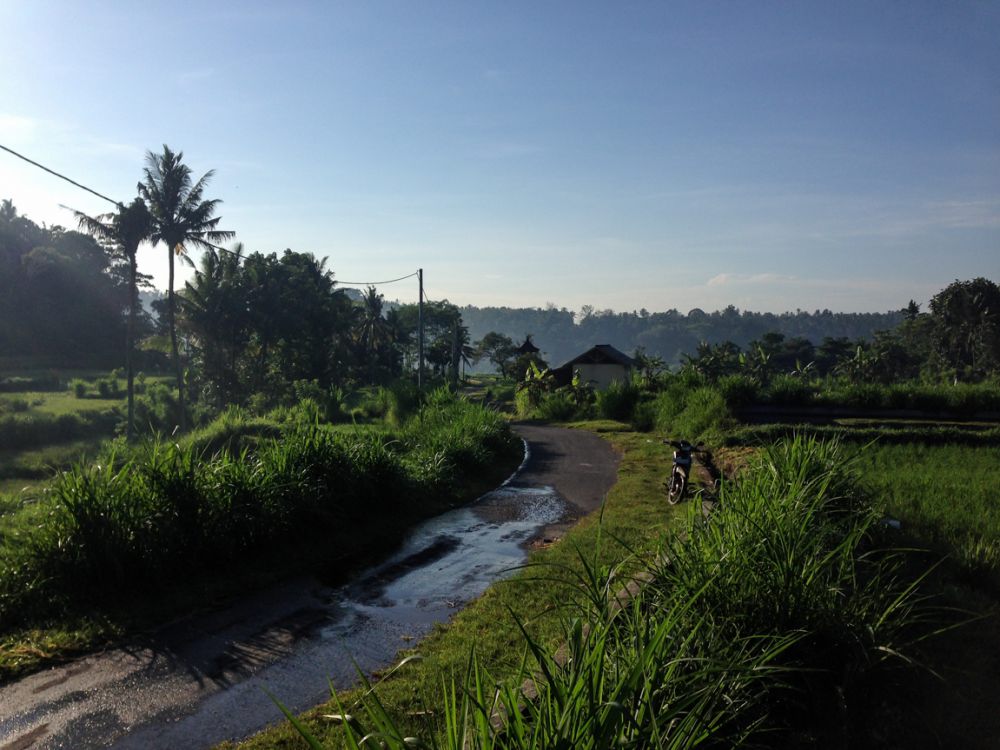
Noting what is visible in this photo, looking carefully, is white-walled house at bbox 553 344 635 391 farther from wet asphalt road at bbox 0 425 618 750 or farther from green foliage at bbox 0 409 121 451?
wet asphalt road at bbox 0 425 618 750

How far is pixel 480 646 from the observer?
545cm

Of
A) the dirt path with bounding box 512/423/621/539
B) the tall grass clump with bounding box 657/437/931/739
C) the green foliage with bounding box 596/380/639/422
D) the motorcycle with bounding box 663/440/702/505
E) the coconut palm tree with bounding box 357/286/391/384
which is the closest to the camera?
the tall grass clump with bounding box 657/437/931/739

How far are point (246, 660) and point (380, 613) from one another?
1430 mm

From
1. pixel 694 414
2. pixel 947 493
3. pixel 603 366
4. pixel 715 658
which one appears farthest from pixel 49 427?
pixel 715 658

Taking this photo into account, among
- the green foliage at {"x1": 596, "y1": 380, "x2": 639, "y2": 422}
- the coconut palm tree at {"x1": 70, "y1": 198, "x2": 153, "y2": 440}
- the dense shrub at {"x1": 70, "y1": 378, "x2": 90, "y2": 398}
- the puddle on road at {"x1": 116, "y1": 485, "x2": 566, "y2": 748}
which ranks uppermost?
the coconut palm tree at {"x1": 70, "y1": 198, "x2": 153, "y2": 440}

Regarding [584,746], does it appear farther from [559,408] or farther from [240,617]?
[559,408]

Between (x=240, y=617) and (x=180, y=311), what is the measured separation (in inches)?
1875

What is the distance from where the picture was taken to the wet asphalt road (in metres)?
4.43

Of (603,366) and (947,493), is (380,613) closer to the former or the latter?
(947,493)

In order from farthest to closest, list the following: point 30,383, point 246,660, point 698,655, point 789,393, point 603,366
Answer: point 30,383 → point 603,366 → point 789,393 → point 246,660 → point 698,655

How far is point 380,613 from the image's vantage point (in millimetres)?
6621

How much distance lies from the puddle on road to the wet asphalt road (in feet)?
0.04

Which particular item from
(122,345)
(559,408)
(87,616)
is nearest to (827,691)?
(87,616)

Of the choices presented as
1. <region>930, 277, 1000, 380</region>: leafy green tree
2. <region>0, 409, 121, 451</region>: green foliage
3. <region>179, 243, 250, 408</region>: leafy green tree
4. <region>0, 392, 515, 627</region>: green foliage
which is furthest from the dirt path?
<region>930, 277, 1000, 380</region>: leafy green tree
